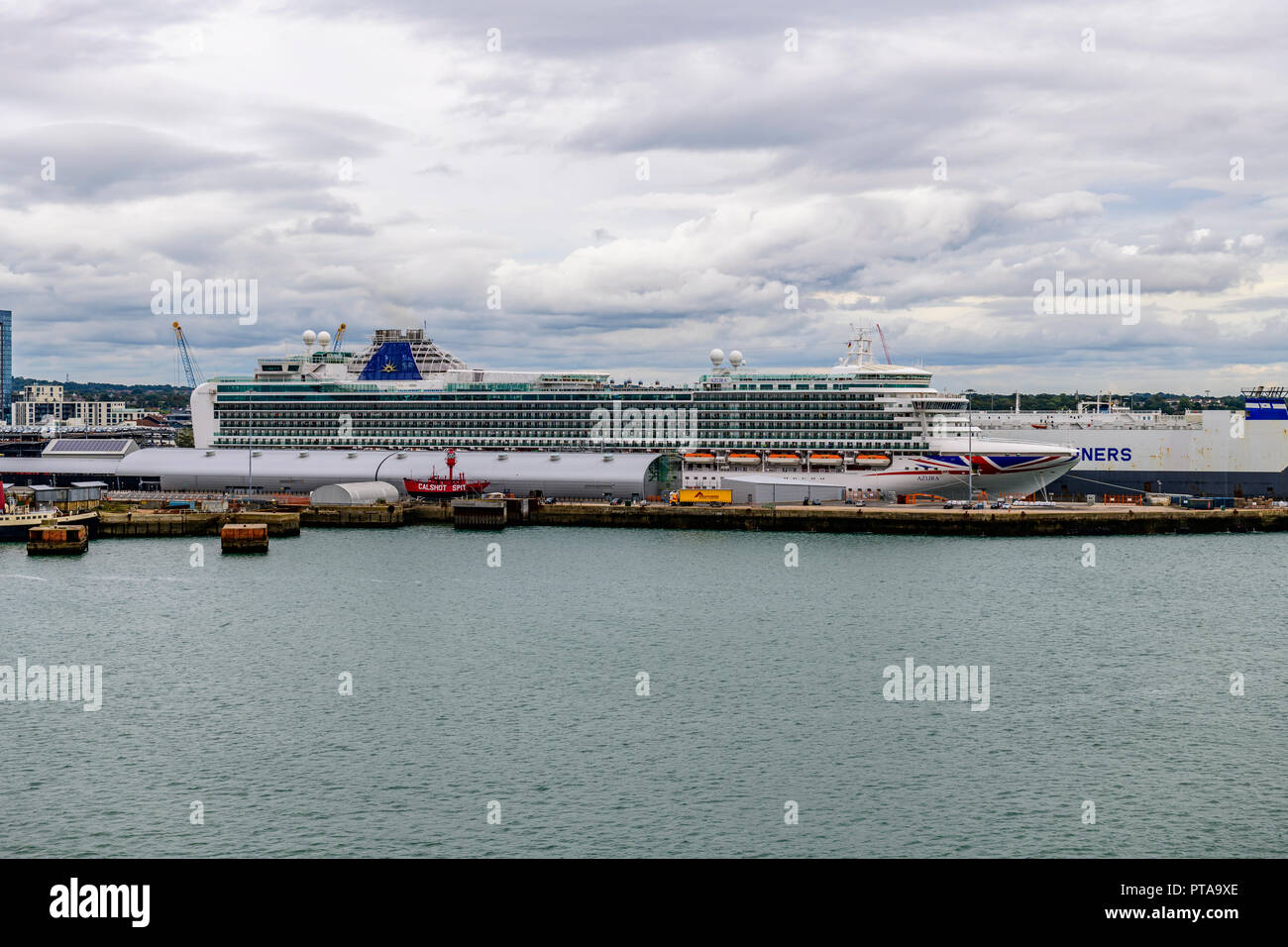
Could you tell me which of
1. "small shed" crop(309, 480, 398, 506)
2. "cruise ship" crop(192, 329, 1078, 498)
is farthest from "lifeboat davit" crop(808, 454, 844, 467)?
"small shed" crop(309, 480, 398, 506)

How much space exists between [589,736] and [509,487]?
1990 inches

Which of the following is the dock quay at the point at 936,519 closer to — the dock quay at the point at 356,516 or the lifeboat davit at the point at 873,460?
the lifeboat davit at the point at 873,460

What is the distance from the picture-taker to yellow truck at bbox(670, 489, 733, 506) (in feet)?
227

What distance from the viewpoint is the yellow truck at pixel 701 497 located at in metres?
69.1

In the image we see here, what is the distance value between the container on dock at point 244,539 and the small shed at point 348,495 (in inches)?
567

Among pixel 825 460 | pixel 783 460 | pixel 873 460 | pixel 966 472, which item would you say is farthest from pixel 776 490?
pixel 966 472

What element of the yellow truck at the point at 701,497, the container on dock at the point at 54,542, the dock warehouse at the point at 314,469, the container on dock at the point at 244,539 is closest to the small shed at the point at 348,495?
the dock warehouse at the point at 314,469

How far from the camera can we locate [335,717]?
84.8 feet

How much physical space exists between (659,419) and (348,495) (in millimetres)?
20231

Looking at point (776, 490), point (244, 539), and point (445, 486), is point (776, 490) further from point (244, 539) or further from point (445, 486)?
point (244, 539)

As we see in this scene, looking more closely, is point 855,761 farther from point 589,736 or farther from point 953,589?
point 953,589

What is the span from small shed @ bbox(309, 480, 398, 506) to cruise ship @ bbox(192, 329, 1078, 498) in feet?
13.4
